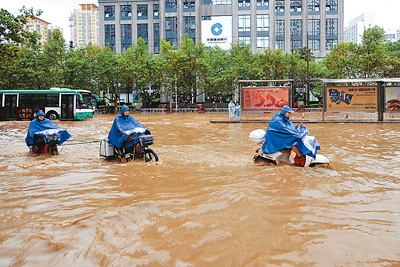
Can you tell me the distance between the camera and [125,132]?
25.5 ft

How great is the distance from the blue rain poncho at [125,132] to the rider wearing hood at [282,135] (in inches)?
118

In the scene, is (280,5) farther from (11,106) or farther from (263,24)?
(11,106)

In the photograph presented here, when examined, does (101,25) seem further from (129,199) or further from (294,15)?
(129,199)

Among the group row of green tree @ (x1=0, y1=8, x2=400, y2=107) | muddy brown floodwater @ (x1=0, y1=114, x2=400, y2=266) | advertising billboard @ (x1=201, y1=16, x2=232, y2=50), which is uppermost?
advertising billboard @ (x1=201, y1=16, x2=232, y2=50)

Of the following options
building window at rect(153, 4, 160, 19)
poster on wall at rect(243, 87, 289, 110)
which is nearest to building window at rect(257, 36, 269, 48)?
building window at rect(153, 4, 160, 19)

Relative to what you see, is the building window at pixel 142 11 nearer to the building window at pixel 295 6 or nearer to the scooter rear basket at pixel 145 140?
the building window at pixel 295 6

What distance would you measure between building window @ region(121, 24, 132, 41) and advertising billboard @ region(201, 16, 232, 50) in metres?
14.4

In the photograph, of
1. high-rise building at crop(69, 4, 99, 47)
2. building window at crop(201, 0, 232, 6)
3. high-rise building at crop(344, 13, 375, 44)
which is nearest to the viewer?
building window at crop(201, 0, 232, 6)

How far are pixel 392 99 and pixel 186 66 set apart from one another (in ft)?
85.7

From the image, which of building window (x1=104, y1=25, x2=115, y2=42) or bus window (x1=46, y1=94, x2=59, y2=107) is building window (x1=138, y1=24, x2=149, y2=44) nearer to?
building window (x1=104, y1=25, x2=115, y2=42)

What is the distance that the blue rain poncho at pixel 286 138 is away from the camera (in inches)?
263

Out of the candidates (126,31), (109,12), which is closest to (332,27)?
(126,31)

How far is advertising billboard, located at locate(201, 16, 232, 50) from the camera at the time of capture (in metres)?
56.3

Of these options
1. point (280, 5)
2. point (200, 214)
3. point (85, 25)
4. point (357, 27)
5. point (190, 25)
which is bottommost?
point (200, 214)
